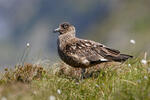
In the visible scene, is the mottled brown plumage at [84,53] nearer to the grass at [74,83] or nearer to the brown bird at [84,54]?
the brown bird at [84,54]

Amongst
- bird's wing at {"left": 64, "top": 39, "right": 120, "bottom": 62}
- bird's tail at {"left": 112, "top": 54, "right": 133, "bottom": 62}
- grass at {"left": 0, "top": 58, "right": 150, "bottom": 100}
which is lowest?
grass at {"left": 0, "top": 58, "right": 150, "bottom": 100}

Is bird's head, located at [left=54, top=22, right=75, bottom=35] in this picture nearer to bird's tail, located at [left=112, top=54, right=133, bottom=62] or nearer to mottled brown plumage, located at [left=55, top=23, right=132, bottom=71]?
mottled brown plumage, located at [left=55, top=23, right=132, bottom=71]

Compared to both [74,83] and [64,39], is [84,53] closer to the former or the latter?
[64,39]

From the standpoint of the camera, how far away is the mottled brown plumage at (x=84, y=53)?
12.7 meters

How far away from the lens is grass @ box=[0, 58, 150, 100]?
8.82 metres

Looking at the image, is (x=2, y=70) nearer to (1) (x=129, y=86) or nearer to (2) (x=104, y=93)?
(2) (x=104, y=93)

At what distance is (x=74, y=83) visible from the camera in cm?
1123

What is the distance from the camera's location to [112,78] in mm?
10859

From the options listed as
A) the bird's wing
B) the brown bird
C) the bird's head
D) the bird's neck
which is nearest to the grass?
the brown bird

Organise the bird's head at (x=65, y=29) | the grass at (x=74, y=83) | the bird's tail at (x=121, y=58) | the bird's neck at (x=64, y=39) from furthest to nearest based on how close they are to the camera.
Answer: the bird's head at (x=65, y=29) < the bird's neck at (x=64, y=39) < the bird's tail at (x=121, y=58) < the grass at (x=74, y=83)

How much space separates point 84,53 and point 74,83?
6.41ft

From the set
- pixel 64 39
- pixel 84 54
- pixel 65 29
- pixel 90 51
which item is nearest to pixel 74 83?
pixel 84 54

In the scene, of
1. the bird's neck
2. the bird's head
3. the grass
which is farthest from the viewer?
the bird's head

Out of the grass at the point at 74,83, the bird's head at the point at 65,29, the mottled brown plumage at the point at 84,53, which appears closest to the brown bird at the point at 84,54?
the mottled brown plumage at the point at 84,53
